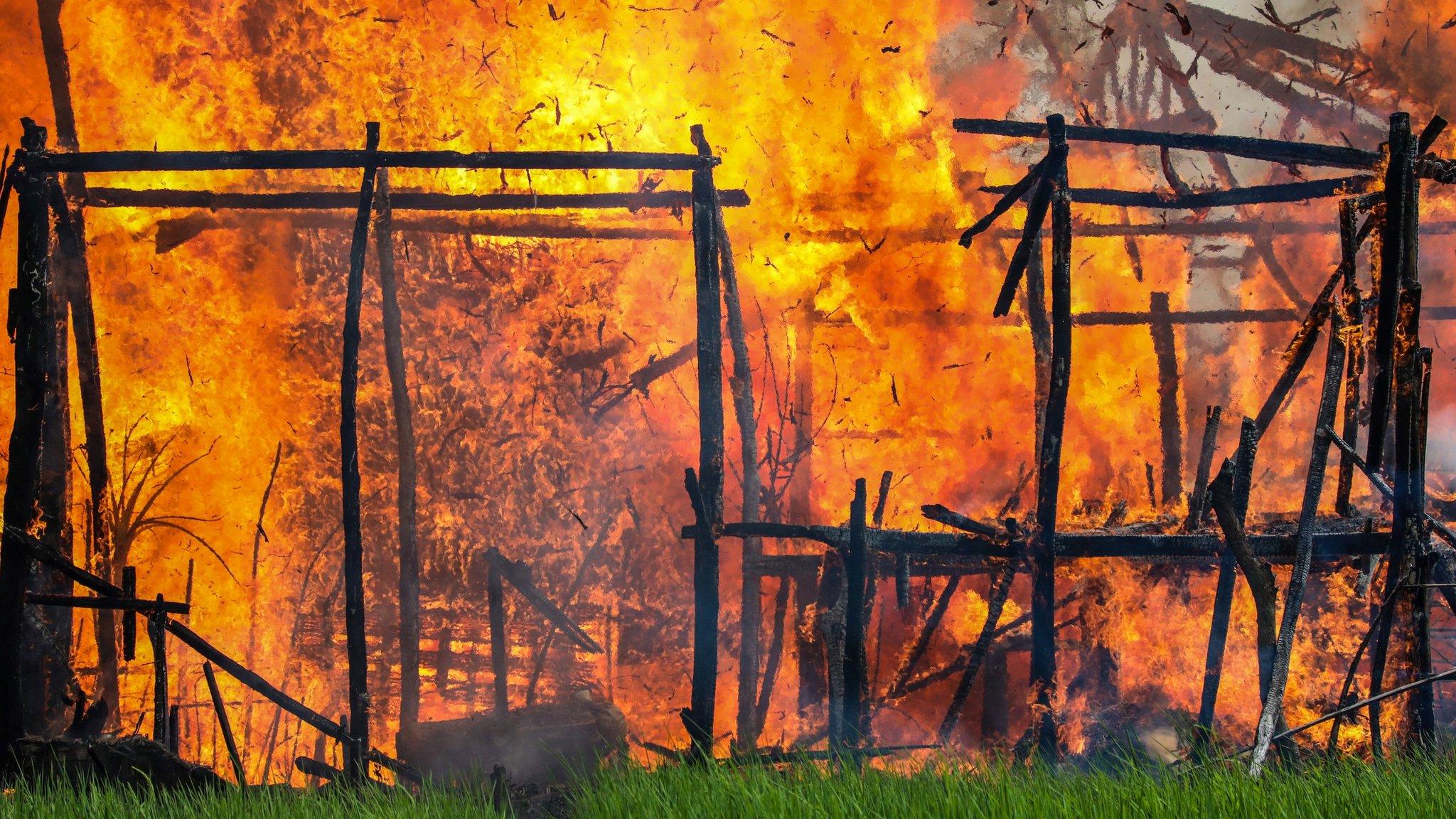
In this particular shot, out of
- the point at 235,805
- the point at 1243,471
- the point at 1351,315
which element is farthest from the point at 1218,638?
the point at 235,805

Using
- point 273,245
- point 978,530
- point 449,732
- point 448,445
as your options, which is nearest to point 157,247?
point 273,245

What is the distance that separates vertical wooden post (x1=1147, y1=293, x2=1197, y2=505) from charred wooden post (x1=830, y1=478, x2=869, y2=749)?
24.7 ft

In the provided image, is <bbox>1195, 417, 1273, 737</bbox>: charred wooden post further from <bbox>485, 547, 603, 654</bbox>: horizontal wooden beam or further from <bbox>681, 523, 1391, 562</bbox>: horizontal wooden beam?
<bbox>485, 547, 603, 654</bbox>: horizontal wooden beam

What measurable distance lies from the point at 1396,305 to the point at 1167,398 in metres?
7.41

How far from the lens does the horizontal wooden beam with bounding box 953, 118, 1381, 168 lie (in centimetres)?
767

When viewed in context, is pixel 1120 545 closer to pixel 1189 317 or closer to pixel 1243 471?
pixel 1243 471

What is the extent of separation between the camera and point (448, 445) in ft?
41.8

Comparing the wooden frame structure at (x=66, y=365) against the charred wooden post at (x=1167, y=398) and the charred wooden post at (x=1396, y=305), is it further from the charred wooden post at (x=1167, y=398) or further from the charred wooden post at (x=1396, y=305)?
the charred wooden post at (x=1167, y=398)

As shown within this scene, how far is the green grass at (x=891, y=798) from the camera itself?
5.38m

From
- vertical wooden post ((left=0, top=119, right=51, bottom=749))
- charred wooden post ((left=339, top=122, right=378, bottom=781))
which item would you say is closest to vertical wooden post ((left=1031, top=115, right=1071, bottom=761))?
charred wooden post ((left=339, top=122, right=378, bottom=781))

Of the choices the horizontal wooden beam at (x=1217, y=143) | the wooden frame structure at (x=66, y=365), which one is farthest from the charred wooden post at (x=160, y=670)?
the horizontal wooden beam at (x=1217, y=143)

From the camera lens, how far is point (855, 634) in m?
7.72

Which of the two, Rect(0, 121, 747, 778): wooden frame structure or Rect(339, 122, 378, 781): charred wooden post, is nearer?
Rect(0, 121, 747, 778): wooden frame structure

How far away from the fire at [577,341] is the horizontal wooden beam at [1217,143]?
4416 millimetres
